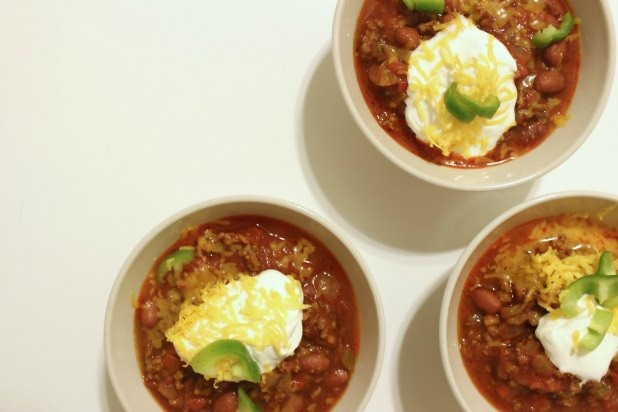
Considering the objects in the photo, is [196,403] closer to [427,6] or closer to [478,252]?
[478,252]

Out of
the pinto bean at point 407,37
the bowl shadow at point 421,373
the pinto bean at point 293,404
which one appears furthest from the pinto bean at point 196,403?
the pinto bean at point 407,37

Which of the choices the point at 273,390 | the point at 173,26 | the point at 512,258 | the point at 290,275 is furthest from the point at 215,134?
the point at 512,258

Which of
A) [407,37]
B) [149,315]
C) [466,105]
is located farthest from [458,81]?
[149,315]

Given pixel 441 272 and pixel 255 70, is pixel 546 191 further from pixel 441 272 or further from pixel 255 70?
pixel 255 70

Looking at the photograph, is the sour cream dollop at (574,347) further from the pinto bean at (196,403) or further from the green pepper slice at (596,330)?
the pinto bean at (196,403)

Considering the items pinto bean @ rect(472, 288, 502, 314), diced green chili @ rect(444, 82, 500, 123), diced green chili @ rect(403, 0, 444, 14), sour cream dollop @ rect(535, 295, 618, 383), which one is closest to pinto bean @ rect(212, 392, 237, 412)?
pinto bean @ rect(472, 288, 502, 314)
